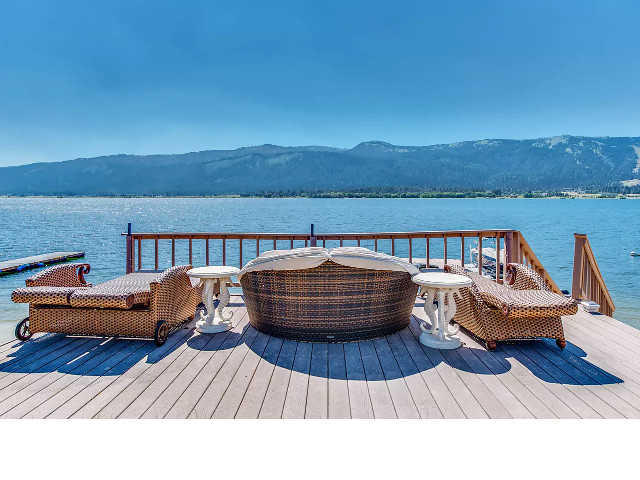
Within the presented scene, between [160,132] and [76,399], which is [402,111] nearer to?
[160,132]

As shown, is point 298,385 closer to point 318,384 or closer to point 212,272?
point 318,384

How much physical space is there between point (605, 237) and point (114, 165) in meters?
154

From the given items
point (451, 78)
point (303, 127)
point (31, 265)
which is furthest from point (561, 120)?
point (31, 265)

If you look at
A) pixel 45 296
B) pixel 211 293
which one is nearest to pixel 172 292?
pixel 211 293

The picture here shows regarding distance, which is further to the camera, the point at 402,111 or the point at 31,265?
the point at 402,111

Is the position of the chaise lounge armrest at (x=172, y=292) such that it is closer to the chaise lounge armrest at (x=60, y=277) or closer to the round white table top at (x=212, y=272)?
the round white table top at (x=212, y=272)

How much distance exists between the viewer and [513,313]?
3.17 metres

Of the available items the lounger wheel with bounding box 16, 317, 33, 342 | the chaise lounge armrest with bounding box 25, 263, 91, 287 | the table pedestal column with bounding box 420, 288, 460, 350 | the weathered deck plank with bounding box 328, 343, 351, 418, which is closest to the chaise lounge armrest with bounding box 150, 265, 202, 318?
the chaise lounge armrest with bounding box 25, 263, 91, 287

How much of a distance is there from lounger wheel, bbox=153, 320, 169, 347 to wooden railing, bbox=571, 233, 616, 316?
194 inches

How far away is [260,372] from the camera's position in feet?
9.55

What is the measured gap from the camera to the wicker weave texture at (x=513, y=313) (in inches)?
126

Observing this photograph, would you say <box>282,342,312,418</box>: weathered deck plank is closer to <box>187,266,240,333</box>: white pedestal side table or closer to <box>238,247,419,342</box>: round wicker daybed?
<box>238,247,419,342</box>: round wicker daybed

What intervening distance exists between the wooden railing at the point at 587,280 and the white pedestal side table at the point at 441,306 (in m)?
2.46

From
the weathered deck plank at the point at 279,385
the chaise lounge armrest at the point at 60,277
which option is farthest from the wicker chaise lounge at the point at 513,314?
the chaise lounge armrest at the point at 60,277
